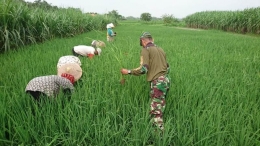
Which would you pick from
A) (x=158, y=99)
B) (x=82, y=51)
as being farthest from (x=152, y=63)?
(x=82, y=51)

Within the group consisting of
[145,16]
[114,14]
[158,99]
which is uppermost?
[145,16]

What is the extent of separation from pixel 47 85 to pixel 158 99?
1031mm

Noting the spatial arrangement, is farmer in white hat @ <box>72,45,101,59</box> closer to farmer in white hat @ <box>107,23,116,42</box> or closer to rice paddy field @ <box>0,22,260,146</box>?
rice paddy field @ <box>0,22,260,146</box>

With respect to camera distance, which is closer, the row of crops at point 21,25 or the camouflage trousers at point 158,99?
the camouflage trousers at point 158,99

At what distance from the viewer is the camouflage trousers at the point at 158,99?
5.54ft

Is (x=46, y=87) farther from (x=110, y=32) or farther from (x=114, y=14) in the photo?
(x=114, y=14)

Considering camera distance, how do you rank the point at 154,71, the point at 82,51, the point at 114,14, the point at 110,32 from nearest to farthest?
the point at 154,71, the point at 82,51, the point at 110,32, the point at 114,14

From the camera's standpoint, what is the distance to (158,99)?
1832 millimetres

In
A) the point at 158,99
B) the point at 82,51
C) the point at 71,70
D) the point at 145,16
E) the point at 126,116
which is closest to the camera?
the point at 126,116

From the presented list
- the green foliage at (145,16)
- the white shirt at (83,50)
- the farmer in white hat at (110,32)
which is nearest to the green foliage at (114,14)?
the green foliage at (145,16)

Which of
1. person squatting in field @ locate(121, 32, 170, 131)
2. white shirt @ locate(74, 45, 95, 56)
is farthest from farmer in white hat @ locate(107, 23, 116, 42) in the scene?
person squatting in field @ locate(121, 32, 170, 131)

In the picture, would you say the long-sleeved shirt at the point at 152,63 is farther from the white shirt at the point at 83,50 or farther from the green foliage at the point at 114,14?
the green foliage at the point at 114,14

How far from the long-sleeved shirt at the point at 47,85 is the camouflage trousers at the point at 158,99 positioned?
0.88 metres

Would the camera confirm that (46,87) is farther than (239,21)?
No
